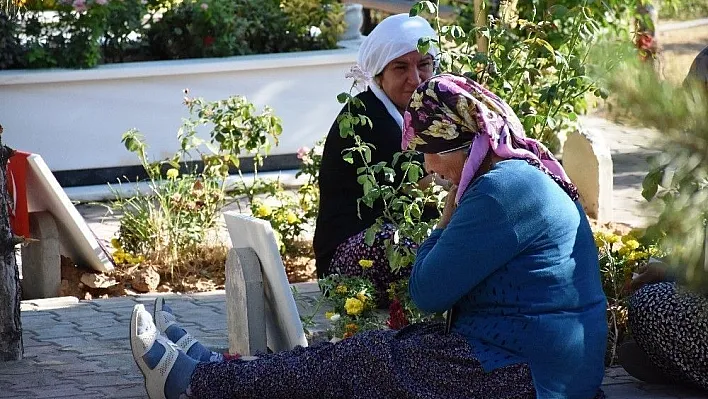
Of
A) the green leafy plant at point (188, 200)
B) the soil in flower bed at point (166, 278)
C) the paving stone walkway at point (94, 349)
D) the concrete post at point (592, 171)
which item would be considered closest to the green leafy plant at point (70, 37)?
the green leafy plant at point (188, 200)

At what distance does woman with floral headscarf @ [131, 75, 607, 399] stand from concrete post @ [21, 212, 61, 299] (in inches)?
90.5

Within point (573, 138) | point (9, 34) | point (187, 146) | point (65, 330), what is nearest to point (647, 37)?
point (573, 138)

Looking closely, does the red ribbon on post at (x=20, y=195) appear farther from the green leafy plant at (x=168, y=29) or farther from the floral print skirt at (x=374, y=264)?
the green leafy plant at (x=168, y=29)

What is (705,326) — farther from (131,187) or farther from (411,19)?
(131,187)

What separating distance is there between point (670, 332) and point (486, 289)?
702 mm

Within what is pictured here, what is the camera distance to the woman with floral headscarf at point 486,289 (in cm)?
285

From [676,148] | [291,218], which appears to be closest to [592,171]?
[291,218]

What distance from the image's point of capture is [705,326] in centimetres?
320

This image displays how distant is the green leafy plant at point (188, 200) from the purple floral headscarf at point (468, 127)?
2854 millimetres

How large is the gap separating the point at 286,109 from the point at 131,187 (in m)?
1.29

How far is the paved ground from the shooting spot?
3.70 meters

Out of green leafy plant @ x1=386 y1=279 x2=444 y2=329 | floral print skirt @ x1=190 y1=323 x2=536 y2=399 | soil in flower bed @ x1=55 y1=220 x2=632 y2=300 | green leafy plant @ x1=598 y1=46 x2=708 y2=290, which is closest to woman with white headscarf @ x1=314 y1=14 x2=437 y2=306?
green leafy plant @ x1=386 y1=279 x2=444 y2=329

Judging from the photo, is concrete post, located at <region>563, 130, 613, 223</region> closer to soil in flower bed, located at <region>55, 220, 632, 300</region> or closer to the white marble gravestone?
soil in flower bed, located at <region>55, 220, 632, 300</region>

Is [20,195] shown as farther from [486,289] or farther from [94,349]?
[486,289]
